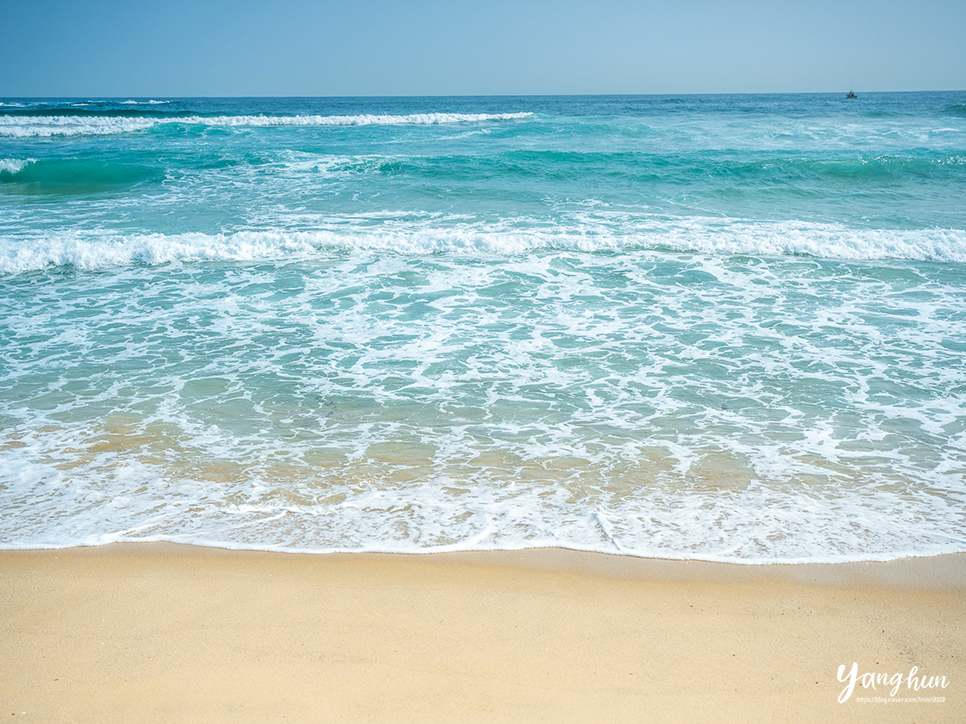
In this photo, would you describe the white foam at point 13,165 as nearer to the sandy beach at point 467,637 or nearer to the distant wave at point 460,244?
the distant wave at point 460,244

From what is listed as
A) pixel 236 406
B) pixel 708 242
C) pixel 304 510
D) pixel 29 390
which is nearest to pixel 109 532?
pixel 304 510

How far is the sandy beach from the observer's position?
2.65 meters

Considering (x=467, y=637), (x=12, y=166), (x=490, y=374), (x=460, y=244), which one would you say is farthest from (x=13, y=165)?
(x=467, y=637)

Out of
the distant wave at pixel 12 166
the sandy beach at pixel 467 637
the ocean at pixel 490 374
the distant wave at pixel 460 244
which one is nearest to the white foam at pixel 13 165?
the distant wave at pixel 12 166

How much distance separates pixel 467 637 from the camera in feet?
9.95

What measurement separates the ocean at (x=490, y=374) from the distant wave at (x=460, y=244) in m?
0.06

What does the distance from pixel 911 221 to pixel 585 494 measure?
1166 centimetres

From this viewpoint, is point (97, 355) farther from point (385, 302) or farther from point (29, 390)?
point (385, 302)

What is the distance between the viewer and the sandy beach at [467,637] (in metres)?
2.65

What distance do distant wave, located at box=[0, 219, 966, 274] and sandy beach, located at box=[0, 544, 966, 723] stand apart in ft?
24.3

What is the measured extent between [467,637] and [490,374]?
3.25 metres

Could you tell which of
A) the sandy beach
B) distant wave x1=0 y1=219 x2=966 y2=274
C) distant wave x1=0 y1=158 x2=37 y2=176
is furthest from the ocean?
distant wave x1=0 y1=158 x2=37 y2=176

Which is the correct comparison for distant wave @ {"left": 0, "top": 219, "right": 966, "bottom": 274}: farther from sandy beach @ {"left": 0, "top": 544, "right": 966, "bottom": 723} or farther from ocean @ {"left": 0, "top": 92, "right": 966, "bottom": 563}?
sandy beach @ {"left": 0, "top": 544, "right": 966, "bottom": 723}

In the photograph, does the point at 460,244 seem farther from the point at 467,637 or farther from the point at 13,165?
the point at 13,165
